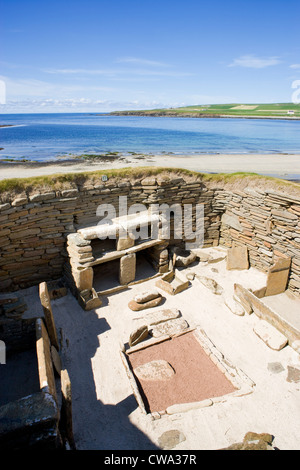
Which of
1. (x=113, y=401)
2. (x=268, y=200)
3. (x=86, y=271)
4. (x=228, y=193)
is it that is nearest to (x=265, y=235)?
(x=268, y=200)

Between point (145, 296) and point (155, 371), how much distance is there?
7.67 ft

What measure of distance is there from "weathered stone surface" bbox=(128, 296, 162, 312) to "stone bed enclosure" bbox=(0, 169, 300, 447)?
3.33 ft

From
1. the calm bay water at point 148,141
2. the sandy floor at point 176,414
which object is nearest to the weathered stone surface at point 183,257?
the sandy floor at point 176,414

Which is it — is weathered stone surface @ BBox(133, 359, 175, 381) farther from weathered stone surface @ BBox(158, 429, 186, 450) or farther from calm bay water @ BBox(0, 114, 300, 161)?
calm bay water @ BBox(0, 114, 300, 161)

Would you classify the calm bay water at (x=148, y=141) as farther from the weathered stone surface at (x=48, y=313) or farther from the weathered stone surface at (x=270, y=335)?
the weathered stone surface at (x=270, y=335)

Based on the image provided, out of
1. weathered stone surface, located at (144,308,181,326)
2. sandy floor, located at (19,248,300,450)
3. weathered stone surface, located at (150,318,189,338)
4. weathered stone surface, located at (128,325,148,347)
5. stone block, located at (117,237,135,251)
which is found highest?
stone block, located at (117,237,135,251)

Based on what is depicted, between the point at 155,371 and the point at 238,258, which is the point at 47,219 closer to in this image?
the point at 155,371

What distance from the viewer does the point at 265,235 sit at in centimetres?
989

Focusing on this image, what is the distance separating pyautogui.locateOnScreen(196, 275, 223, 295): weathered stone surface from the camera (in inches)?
357

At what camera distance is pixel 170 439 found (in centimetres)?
497

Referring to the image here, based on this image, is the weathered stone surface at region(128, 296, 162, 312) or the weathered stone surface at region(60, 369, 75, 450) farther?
the weathered stone surface at region(128, 296, 162, 312)

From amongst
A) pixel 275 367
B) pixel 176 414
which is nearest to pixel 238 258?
pixel 275 367

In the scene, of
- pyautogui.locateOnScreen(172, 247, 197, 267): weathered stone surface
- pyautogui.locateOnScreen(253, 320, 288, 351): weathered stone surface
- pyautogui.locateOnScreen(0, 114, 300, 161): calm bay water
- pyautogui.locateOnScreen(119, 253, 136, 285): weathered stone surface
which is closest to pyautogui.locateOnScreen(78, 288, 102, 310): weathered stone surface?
pyautogui.locateOnScreen(119, 253, 136, 285): weathered stone surface
